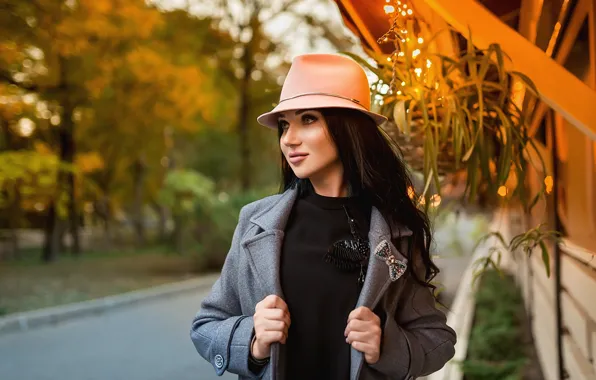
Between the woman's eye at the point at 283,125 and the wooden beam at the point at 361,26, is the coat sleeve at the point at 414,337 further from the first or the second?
the wooden beam at the point at 361,26

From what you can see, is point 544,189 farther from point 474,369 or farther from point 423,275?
point 474,369

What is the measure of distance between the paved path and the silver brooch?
5.26m

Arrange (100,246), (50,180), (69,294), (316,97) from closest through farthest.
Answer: (316,97), (69,294), (50,180), (100,246)

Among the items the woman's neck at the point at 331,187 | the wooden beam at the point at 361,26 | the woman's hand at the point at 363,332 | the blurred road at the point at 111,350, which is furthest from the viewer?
the blurred road at the point at 111,350

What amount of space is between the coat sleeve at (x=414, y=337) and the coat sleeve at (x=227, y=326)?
0.33m

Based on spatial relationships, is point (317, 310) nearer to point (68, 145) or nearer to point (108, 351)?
point (108, 351)

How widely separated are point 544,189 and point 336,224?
3.07 feet

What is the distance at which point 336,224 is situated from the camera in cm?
188

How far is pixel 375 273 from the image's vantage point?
5.71 feet

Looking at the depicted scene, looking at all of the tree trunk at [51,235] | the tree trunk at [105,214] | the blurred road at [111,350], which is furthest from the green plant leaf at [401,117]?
the tree trunk at [105,214]

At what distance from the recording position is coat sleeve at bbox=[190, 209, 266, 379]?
5.80 ft

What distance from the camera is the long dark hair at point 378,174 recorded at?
1.85m

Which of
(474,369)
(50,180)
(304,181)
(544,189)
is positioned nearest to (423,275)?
(304,181)

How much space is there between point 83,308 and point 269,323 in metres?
8.99
